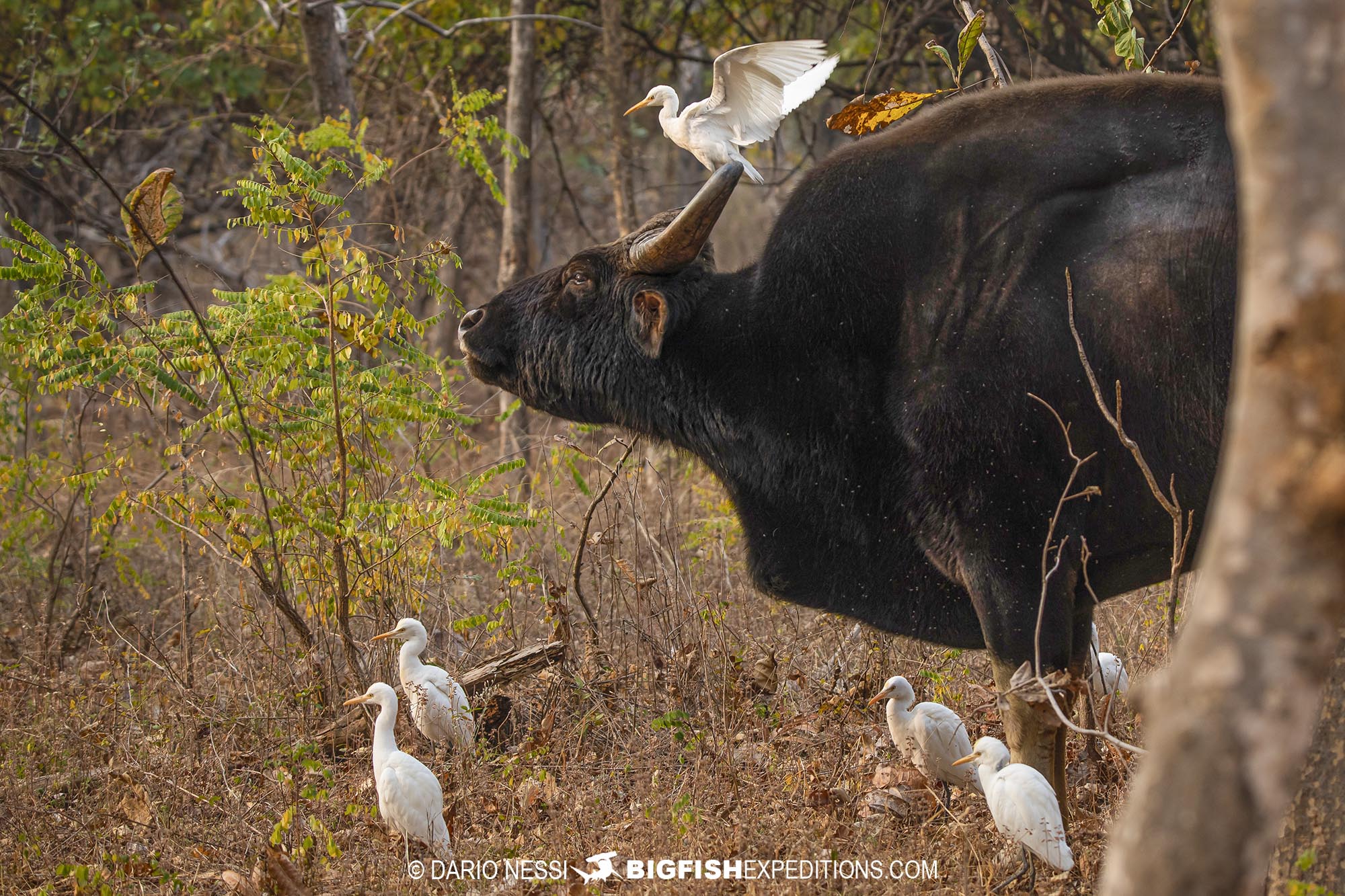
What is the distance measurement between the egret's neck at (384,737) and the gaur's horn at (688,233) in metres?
1.94

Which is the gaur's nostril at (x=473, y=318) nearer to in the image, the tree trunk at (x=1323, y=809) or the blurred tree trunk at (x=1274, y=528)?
the tree trunk at (x=1323, y=809)

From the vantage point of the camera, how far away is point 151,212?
17.4 feet

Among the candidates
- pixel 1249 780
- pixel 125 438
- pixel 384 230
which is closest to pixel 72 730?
pixel 125 438

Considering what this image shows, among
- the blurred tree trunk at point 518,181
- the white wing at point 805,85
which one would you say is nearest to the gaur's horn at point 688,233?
the white wing at point 805,85

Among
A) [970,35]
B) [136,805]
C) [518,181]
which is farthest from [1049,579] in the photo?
[518,181]

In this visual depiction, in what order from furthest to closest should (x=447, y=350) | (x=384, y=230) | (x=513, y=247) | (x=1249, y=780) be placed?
(x=447, y=350)
(x=384, y=230)
(x=513, y=247)
(x=1249, y=780)

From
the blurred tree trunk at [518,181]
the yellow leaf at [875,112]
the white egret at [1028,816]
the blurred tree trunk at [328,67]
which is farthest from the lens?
the blurred tree trunk at [518,181]

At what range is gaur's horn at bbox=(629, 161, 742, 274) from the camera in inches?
187

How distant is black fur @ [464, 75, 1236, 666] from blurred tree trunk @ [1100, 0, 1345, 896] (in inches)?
93.8

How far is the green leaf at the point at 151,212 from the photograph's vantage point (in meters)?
5.21

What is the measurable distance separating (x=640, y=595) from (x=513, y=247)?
15.5 feet

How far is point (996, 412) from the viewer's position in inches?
162

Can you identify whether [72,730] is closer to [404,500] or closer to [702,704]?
[404,500]

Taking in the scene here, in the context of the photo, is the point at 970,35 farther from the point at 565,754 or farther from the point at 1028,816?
the point at 565,754
